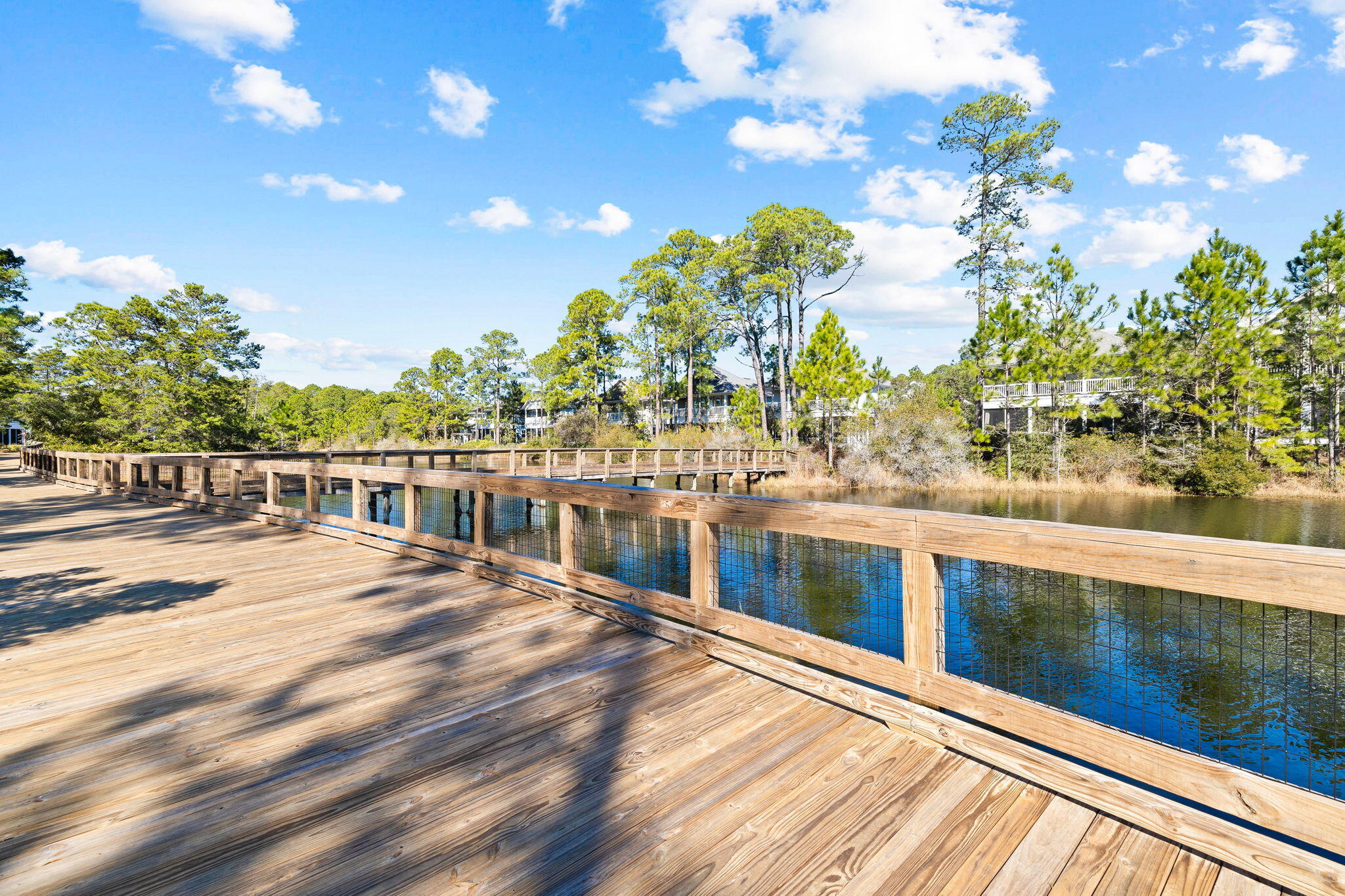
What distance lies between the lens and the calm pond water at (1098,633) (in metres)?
4.00

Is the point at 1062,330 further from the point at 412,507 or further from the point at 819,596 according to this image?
the point at 412,507

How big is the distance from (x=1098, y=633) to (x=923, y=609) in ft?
25.1

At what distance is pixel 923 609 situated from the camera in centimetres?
223

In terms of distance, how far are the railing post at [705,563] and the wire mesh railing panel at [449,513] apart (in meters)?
14.1

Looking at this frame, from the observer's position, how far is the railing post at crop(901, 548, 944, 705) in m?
2.22

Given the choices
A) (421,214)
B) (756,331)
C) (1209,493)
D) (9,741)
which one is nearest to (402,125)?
(421,214)

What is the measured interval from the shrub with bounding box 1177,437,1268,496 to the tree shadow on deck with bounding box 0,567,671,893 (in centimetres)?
2855

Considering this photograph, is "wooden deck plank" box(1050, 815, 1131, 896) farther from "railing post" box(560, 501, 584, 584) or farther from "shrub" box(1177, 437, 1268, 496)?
"shrub" box(1177, 437, 1268, 496)

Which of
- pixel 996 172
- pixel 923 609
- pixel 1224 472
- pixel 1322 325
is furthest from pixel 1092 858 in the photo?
pixel 996 172

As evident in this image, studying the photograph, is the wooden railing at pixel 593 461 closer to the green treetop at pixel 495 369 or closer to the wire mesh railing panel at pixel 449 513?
the wire mesh railing panel at pixel 449 513

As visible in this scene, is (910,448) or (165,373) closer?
(165,373)

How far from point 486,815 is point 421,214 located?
27.2 metres

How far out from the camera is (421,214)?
2452cm

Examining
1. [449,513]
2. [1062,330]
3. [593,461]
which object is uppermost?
[1062,330]
